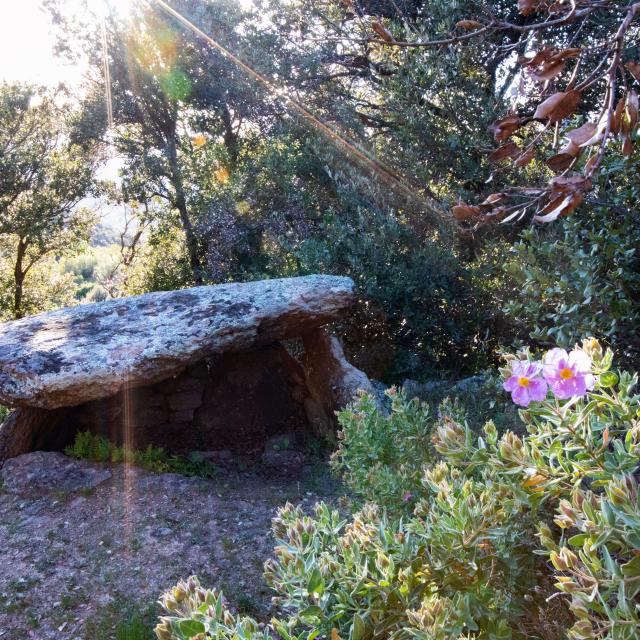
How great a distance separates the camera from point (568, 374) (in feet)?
5.67

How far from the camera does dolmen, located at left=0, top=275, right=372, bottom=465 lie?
4.99 m

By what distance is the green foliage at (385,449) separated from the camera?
2994 millimetres

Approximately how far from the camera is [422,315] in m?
6.70

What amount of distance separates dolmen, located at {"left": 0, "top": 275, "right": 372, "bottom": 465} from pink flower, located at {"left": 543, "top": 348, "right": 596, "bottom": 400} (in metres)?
3.81

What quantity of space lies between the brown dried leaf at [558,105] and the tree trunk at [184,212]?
31.7 feet

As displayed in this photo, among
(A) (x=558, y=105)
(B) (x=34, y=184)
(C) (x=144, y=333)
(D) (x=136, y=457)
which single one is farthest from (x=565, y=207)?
(B) (x=34, y=184)

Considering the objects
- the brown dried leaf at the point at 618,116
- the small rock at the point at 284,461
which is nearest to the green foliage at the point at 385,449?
the brown dried leaf at the point at 618,116

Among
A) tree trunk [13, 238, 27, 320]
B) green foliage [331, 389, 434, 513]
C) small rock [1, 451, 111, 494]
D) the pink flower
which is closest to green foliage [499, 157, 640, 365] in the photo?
green foliage [331, 389, 434, 513]

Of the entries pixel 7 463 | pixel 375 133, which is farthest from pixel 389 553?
pixel 375 133

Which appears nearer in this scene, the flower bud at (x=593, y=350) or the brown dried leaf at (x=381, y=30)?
the brown dried leaf at (x=381, y=30)

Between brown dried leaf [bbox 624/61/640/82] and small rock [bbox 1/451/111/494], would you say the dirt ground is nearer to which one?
small rock [bbox 1/451/111/494]

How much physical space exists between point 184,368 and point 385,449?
2.76 m

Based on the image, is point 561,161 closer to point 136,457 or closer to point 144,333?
point 144,333

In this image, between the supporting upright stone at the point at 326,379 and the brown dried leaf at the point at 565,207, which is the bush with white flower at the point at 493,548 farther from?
the supporting upright stone at the point at 326,379
